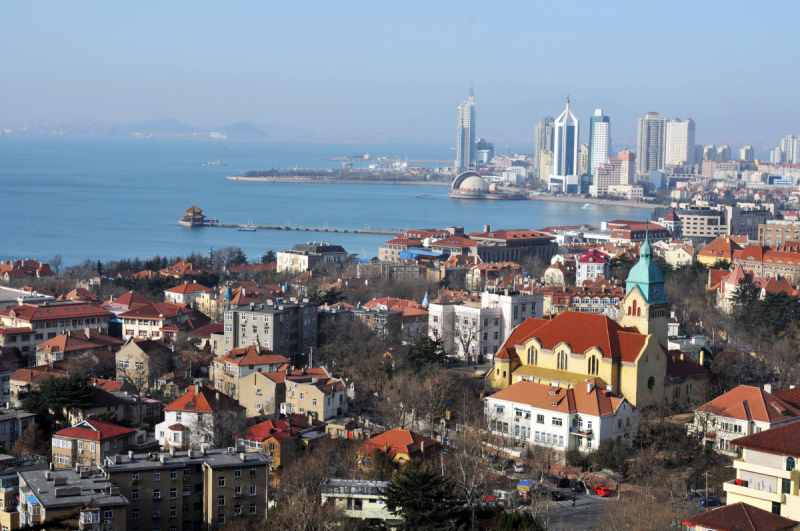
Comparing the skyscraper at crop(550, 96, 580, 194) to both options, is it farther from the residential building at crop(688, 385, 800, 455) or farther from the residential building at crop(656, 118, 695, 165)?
the residential building at crop(688, 385, 800, 455)

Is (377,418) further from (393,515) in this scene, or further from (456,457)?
(393,515)

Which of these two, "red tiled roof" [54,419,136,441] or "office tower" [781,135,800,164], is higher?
"office tower" [781,135,800,164]

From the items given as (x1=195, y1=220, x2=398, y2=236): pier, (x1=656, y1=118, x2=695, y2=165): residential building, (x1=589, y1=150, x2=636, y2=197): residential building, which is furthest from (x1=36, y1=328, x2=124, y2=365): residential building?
(x1=656, y1=118, x2=695, y2=165): residential building

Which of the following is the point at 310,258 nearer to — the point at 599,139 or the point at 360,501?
the point at 360,501

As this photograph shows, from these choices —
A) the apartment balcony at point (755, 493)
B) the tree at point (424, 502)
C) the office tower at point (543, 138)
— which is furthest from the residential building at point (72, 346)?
the office tower at point (543, 138)

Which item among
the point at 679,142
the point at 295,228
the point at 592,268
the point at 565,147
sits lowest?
the point at 295,228

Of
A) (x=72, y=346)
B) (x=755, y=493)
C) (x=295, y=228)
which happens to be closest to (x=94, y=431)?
(x=72, y=346)

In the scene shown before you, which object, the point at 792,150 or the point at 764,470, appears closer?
the point at 764,470
